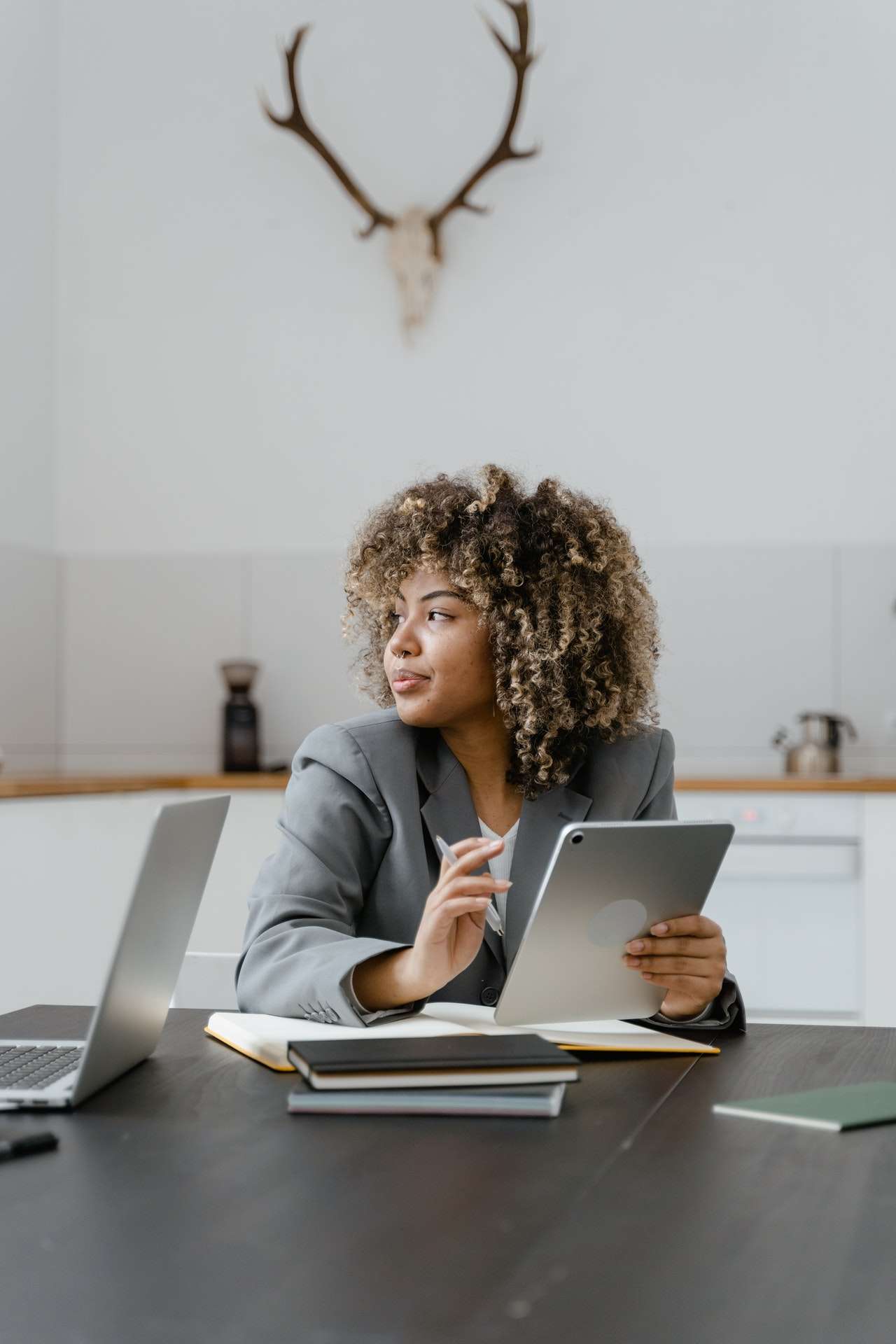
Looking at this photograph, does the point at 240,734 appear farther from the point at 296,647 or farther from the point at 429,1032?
the point at 429,1032

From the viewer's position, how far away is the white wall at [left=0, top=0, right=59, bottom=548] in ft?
13.8

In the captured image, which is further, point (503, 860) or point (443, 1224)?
point (503, 860)

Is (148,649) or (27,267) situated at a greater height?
(27,267)

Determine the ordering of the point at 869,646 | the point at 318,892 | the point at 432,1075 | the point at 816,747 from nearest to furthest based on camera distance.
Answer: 1. the point at 432,1075
2. the point at 318,892
3. the point at 816,747
4. the point at 869,646

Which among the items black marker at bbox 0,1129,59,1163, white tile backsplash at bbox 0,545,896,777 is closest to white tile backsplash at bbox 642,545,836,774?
white tile backsplash at bbox 0,545,896,777

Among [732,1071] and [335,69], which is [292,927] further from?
[335,69]

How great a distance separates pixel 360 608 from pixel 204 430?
9.06 ft

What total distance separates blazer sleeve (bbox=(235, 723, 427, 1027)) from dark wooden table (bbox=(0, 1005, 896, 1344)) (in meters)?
0.20

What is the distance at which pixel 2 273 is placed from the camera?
4203 millimetres

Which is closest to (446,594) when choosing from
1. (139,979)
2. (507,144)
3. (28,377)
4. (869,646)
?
(139,979)

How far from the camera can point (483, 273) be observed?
4285mm

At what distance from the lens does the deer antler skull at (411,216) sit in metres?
4.12

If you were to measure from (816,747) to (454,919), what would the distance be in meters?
2.80

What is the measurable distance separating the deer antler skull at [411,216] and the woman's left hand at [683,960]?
3.24 meters
